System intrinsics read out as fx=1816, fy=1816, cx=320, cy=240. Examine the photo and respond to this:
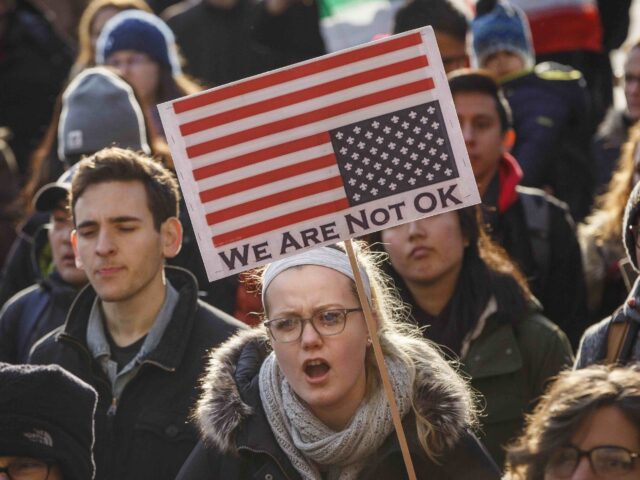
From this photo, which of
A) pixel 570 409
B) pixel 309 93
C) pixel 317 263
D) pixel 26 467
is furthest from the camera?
pixel 317 263

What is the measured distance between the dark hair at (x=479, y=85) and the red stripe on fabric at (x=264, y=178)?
2926mm

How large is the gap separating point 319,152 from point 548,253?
8.52 ft

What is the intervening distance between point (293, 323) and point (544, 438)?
3.89ft

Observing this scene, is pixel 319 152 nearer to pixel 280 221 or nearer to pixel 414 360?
pixel 280 221

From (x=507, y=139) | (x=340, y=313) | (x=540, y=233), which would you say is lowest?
(x=340, y=313)

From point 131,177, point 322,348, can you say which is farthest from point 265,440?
point 131,177

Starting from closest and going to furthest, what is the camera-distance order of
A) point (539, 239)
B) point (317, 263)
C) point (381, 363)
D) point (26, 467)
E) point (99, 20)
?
point (381, 363) → point (26, 467) → point (317, 263) → point (539, 239) → point (99, 20)

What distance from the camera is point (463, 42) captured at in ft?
33.7

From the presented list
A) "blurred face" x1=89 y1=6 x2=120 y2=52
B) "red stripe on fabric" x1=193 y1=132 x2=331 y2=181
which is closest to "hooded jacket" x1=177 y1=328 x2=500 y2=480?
"red stripe on fabric" x1=193 y1=132 x2=331 y2=181

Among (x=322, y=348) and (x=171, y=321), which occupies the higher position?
(x=171, y=321)

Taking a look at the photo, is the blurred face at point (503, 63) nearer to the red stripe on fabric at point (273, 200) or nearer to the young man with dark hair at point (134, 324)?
the young man with dark hair at point (134, 324)

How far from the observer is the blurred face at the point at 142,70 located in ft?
34.5

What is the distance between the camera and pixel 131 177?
25.0 ft

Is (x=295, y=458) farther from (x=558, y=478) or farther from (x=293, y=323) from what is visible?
(x=558, y=478)
